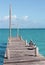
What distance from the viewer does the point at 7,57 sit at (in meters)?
16.6

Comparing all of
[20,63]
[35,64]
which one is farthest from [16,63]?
[35,64]

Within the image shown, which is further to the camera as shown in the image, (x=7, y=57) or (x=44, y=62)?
(x=7, y=57)

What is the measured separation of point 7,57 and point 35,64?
2.81 metres

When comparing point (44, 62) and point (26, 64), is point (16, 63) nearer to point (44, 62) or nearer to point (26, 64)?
point (26, 64)

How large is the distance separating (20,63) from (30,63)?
0.61 metres

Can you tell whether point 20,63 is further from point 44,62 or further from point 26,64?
point 44,62

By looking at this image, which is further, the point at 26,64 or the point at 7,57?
the point at 7,57

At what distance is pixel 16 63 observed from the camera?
48.1ft

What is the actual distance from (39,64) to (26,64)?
2.53 feet

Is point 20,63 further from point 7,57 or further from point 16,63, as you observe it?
point 7,57

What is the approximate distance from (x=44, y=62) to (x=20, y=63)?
153cm

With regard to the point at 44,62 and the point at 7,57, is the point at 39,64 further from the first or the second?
the point at 7,57

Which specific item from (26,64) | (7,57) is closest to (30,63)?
(26,64)

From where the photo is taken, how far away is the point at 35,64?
47.3 ft
